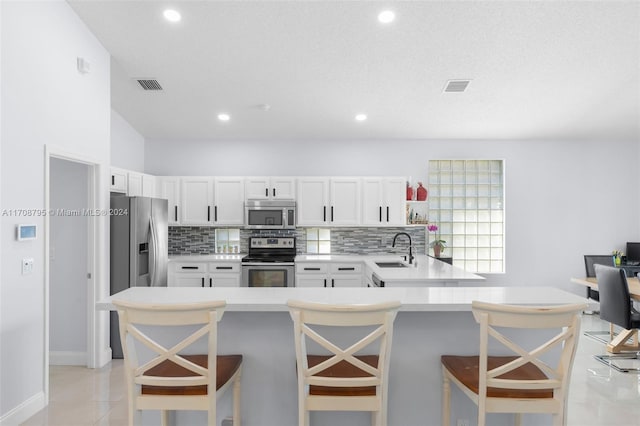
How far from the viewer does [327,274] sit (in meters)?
5.34

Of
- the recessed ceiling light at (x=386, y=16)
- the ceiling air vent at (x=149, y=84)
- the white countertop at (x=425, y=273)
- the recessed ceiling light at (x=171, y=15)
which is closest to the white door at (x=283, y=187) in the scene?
the white countertop at (x=425, y=273)

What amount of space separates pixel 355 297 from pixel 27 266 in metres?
2.47

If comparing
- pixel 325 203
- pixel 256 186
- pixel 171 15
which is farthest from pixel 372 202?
pixel 171 15

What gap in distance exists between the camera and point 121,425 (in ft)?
8.66

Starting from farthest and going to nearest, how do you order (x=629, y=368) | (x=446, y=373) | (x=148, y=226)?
(x=148, y=226), (x=629, y=368), (x=446, y=373)

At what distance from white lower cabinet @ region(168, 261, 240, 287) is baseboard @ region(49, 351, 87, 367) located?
1.60 metres

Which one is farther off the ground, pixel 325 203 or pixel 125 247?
pixel 325 203

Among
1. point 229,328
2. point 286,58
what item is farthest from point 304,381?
point 286,58

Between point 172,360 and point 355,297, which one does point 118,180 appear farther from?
point 355,297

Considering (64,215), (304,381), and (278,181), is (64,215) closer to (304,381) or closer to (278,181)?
(278,181)

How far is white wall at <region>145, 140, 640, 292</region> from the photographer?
6.02 meters

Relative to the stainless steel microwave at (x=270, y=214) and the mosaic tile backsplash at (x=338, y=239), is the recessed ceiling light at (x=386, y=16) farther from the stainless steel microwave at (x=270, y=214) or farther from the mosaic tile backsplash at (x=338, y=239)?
the mosaic tile backsplash at (x=338, y=239)

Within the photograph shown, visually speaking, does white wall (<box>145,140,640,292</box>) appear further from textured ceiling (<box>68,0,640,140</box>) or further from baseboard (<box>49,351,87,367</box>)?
baseboard (<box>49,351,87,367</box>)

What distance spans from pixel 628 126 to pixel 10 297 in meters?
7.62
